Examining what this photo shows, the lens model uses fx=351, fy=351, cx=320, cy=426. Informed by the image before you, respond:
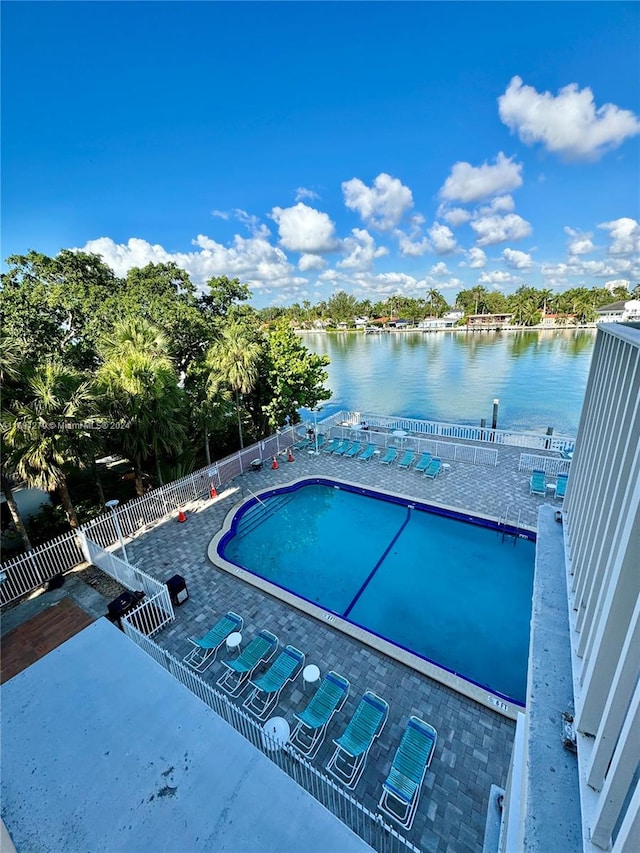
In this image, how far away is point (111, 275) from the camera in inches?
865

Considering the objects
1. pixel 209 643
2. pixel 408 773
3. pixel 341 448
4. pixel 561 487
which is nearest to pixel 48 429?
pixel 209 643

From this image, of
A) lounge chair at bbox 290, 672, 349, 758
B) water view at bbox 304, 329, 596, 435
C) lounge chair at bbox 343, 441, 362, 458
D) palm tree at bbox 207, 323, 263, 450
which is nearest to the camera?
lounge chair at bbox 290, 672, 349, 758

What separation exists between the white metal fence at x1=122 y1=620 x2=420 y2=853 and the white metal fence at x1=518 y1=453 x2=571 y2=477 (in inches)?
432

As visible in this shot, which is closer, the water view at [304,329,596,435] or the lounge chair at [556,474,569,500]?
the lounge chair at [556,474,569,500]

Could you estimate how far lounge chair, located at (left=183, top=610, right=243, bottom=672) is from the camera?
20.1 ft

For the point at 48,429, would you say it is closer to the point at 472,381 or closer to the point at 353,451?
the point at 353,451

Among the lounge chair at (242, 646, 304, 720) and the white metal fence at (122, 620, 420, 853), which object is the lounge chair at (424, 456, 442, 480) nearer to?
the lounge chair at (242, 646, 304, 720)

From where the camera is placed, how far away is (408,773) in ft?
14.1

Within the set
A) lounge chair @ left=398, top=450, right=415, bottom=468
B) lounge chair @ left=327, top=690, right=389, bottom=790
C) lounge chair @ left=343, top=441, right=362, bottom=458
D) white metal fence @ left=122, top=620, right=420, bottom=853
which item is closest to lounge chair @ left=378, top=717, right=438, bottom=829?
white metal fence @ left=122, top=620, right=420, bottom=853

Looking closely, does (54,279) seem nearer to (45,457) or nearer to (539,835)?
(45,457)

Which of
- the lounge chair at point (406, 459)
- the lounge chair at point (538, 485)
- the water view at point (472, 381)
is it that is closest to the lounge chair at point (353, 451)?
the lounge chair at point (406, 459)

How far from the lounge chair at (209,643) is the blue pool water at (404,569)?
2.07m

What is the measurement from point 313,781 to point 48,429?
821cm

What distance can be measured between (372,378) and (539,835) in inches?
1530
